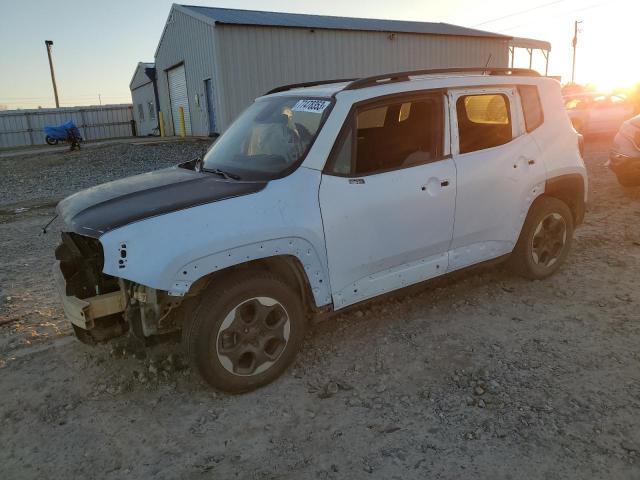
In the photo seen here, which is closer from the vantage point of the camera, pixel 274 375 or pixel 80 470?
pixel 80 470

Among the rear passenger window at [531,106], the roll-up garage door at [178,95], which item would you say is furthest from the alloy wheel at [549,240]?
the roll-up garage door at [178,95]

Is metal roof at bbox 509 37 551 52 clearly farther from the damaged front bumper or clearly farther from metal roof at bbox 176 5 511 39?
the damaged front bumper

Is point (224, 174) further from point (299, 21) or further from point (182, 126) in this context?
point (182, 126)

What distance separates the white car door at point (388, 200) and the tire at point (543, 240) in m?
1.10

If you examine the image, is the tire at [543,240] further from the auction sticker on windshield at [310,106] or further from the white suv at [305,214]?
the auction sticker on windshield at [310,106]

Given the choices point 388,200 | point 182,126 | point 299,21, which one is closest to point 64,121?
point 182,126

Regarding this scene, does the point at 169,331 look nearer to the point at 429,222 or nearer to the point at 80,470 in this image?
the point at 80,470

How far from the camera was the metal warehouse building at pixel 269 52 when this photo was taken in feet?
60.9

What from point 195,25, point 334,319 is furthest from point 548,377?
point 195,25

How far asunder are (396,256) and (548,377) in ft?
4.21

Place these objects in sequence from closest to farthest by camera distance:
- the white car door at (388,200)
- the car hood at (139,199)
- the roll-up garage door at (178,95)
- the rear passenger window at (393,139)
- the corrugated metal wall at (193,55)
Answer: the car hood at (139,199) < the white car door at (388,200) < the rear passenger window at (393,139) < the corrugated metal wall at (193,55) < the roll-up garage door at (178,95)

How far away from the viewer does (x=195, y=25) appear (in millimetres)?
19766

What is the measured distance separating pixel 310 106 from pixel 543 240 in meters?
2.63

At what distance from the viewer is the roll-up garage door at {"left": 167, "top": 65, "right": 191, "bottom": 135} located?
77.7ft
